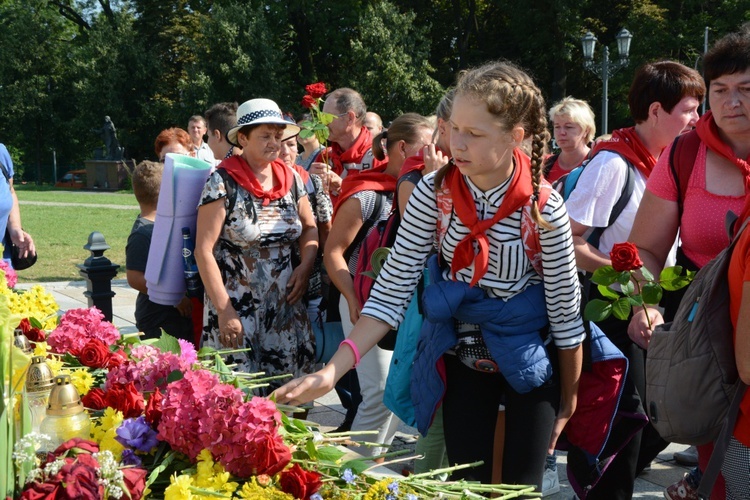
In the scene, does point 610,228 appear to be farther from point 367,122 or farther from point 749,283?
point 367,122

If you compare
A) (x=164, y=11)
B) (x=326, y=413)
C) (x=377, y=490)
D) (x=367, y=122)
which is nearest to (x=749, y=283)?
(x=377, y=490)

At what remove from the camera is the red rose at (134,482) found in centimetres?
148

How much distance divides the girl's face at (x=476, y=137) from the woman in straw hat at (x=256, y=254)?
1.65 meters

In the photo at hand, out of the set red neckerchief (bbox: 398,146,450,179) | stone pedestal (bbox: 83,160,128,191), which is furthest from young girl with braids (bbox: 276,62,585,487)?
stone pedestal (bbox: 83,160,128,191)

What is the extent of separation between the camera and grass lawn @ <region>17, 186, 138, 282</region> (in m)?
11.7

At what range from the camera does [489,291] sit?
2.53 meters

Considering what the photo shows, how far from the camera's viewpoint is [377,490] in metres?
1.61

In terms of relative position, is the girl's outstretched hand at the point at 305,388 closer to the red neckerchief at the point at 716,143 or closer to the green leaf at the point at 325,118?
the red neckerchief at the point at 716,143

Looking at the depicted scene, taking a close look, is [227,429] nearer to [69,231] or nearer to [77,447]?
[77,447]

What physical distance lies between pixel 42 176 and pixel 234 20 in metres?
17.6

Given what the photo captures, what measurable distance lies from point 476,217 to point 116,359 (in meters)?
1.11

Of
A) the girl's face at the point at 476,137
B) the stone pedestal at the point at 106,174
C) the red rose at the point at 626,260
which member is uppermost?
the girl's face at the point at 476,137

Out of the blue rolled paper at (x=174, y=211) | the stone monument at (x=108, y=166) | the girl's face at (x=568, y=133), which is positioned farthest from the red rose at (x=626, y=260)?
the stone monument at (x=108, y=166)

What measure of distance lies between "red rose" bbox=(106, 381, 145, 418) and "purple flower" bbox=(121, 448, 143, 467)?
183mm
